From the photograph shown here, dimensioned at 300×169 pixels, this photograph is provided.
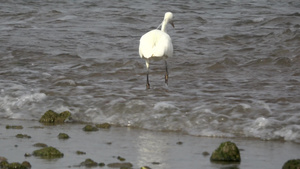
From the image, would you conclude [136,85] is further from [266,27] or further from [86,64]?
[266,27]

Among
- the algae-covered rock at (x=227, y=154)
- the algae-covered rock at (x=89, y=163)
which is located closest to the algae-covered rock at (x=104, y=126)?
the algae-covered rock at (x=89, y=163)

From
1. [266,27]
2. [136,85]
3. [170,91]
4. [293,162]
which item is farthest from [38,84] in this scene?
[266,27]

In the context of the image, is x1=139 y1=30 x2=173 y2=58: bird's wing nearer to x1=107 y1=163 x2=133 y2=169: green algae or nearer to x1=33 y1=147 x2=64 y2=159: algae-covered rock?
x1=33 y1=147 x2=64 y2=159: algae-covered rock

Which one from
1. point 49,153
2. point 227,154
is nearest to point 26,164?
point 49,153

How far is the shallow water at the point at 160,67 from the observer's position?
764 centimetres

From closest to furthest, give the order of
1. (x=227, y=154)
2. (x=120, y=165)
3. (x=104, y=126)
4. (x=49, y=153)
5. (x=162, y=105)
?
1. (x=120, y=165)
2. (x=227, y=154)
3. (x=49, y=153)
4. (x=104, y=126)
5. (x=162, y=105)

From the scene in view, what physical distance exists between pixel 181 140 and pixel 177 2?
14411 mm

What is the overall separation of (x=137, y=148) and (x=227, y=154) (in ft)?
3.41

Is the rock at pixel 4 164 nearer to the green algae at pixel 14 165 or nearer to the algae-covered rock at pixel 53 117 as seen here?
the green algae at pixel 14 165

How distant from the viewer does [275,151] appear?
6.11 meters

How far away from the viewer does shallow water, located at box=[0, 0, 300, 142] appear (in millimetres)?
7637

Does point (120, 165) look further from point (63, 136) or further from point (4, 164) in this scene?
point (63, 136)

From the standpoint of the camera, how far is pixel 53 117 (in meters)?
7.71

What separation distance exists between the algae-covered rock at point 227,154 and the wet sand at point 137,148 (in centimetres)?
8
